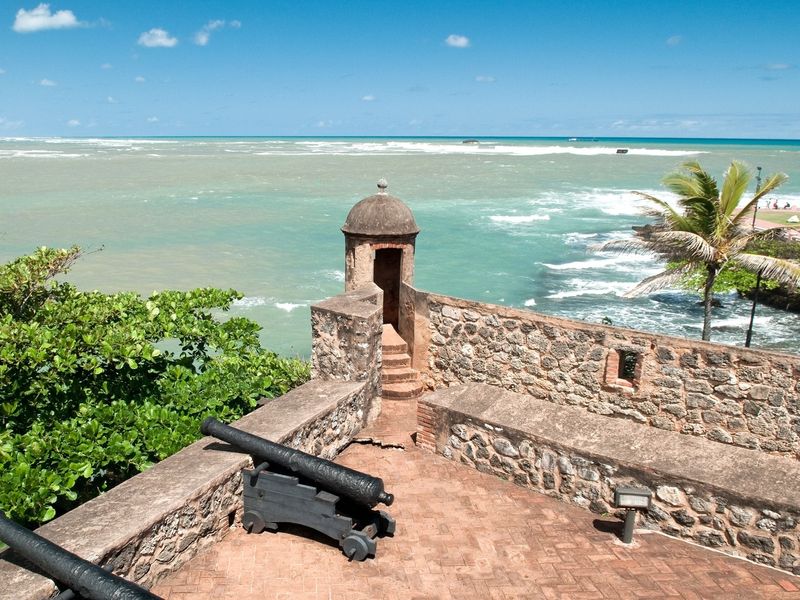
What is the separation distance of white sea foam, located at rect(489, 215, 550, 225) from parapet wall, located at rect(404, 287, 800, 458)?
43.5 meters

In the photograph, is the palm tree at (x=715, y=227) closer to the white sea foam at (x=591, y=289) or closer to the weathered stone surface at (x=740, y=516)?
the weathered stone surface at (x=740, y=516)

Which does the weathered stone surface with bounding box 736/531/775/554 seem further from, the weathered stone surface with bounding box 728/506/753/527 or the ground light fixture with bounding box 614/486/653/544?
the ground light fixture with bounding box 614/486/653/544

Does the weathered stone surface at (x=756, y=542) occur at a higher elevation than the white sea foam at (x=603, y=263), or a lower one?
higher

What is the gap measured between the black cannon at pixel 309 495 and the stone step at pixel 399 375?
147 inches

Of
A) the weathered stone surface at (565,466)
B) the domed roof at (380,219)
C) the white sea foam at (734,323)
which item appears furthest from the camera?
the white sea foam at (734,323)

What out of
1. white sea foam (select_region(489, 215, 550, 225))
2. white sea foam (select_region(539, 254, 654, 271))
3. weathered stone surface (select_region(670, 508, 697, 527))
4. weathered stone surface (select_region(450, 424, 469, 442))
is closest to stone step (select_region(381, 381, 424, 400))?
weathered stone surface (select_region(450, 424, 469, 442))

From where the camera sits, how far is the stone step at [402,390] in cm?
995

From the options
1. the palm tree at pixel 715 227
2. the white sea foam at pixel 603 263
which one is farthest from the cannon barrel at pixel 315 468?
the white sea foam at pixel 603 263

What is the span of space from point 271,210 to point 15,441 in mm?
52065

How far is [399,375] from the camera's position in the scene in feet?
32.9

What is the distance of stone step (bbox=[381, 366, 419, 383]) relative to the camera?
10.0 meters

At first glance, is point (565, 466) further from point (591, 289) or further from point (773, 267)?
point (591, 289)

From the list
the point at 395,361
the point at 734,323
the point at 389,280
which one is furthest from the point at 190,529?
the point at 734,323

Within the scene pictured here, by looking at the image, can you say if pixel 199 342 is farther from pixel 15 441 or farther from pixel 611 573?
pixel 611 573
